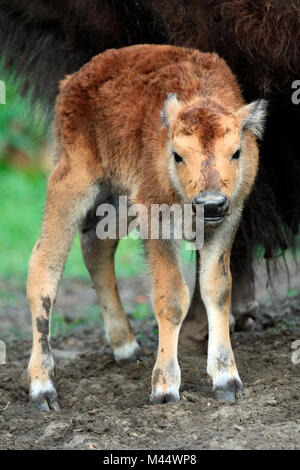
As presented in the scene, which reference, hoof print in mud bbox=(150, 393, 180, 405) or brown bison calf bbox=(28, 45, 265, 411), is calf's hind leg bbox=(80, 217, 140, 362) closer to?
brown bison calf bbox=(28, 45, 265, 411)

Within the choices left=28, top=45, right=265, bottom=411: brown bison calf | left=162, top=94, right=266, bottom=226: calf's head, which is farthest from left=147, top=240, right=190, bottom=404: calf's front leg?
left=162, top=94, right=266, bottom=226: calf's head

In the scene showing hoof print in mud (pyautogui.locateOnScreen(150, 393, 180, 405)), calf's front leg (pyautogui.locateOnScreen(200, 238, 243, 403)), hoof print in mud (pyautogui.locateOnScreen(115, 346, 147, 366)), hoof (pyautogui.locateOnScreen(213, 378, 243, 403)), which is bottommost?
hoof print in mud (pyautogui.locateOnScreen(150, 393, 180, 405))

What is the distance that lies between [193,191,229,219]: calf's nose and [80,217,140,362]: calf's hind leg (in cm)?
187

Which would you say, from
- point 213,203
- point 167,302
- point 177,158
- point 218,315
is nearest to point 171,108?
point 177,158

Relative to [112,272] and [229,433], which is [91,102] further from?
[229,433]

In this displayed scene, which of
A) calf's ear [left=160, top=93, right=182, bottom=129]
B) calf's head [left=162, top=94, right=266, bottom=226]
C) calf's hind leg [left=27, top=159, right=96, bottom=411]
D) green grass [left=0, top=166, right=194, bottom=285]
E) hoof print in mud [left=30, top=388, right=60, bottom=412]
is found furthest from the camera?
green grass [left=0, top=166, right=194, bottom=285]

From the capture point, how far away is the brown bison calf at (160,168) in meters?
4.64

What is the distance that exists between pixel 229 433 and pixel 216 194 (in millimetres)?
1184

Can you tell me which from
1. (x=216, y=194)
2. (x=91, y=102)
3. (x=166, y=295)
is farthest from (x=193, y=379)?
(x=91, y=102)

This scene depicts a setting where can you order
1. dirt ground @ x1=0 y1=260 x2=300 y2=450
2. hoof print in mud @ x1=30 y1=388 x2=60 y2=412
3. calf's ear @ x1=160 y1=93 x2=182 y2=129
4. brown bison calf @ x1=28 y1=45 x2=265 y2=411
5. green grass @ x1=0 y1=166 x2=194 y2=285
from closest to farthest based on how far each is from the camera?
dirt ground @ x1=0 y1=260 x2=300 y2=450 → brown bison calf @ x1=28 y1=45 x2=265 y2=411 → calf's ear @ x1=160 y1=93 x2=182 y2=129 → hoof print in mud @ x1=30 y1=388 x2=60 y2=412 → green grass @ x1=0 y1=166 x2=194 y2=285

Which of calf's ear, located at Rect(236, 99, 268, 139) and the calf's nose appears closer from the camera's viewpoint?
the calf's nose

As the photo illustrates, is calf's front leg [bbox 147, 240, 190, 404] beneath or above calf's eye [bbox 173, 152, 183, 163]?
beneath

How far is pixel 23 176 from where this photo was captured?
53.0 feet

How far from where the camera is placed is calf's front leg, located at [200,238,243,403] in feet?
16.2
